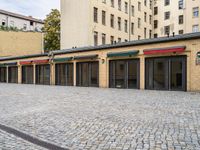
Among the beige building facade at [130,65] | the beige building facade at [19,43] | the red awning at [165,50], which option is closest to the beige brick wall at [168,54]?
the beige building facade at [130,65]

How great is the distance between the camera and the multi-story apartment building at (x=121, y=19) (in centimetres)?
3512

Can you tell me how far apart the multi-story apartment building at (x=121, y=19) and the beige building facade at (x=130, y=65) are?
842cm

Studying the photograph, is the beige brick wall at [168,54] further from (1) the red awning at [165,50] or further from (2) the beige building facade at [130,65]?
(1) the red awning at [165,50]

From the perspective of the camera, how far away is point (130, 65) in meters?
20.8

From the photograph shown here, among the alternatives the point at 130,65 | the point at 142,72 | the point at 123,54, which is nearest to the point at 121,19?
the point at 123,54

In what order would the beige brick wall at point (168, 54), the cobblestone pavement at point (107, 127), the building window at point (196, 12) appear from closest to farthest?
the cobblestone pavement at point (107, 127) → the beige brick wall at point (168, 54) → the building window at point (196, 12)

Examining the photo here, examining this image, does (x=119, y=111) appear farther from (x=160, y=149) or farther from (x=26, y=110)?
(x=160, y=149)

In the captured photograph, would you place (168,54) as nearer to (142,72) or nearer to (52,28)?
(142,72)

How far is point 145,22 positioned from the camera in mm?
50375

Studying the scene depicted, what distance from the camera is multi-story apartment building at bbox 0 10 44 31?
65.1 metres

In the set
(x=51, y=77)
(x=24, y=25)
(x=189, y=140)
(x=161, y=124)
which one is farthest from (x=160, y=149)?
(x=24, y=25)

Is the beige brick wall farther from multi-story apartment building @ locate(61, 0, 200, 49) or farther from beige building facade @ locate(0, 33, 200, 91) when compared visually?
multi-story apartment building @ locate(61, 0, 200, 49)

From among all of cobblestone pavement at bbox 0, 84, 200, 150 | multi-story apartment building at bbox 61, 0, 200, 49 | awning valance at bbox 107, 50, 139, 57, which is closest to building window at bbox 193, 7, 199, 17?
multi-story apartment building at bbox 61, 0, 200, 49

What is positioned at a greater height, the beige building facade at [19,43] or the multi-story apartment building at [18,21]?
the multi-story apartment building at [18,21]
